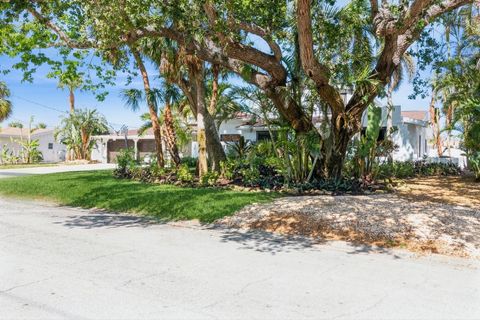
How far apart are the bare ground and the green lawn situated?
2.57 ft

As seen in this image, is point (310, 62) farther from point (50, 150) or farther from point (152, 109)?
point (50, 150)

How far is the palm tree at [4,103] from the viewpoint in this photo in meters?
39.5

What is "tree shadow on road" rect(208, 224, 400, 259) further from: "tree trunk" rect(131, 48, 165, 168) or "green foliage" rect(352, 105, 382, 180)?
"tree trunk" rect(131, 48, 165, 168)

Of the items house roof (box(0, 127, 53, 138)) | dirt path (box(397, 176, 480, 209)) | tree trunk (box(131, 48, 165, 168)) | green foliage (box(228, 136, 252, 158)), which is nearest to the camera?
dirt path (box(397, 176, 480, 209))

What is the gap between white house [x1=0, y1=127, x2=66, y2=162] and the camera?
4281 centimetres

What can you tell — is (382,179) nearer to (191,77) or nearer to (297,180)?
(297,180)

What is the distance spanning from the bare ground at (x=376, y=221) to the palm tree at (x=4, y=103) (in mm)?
36949

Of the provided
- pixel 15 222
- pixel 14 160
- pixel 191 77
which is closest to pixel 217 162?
pixel 191 77

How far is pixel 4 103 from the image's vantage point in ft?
131

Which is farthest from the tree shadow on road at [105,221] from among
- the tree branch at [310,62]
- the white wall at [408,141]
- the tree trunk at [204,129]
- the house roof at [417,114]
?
the house roof at [417,114]

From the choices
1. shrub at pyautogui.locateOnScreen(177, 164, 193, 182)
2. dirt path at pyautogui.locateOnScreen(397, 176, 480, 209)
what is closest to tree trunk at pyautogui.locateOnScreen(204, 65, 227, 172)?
shrub at pyautogui.locateOnScreen(177, 164, 193, 182)

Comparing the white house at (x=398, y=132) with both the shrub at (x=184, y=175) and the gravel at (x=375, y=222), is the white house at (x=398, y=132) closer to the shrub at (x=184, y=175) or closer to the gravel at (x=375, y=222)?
the shrub at (x=184, y=175)

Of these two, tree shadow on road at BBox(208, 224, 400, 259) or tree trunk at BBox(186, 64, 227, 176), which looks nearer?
tree shadow on road at BBox(208, 224, 400, 259)

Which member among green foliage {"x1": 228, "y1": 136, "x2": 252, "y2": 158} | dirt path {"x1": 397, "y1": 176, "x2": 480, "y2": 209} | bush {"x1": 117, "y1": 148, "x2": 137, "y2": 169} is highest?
green foliage {"x1": 228, "y1": 136, "x2": 252, "y2": 158}
